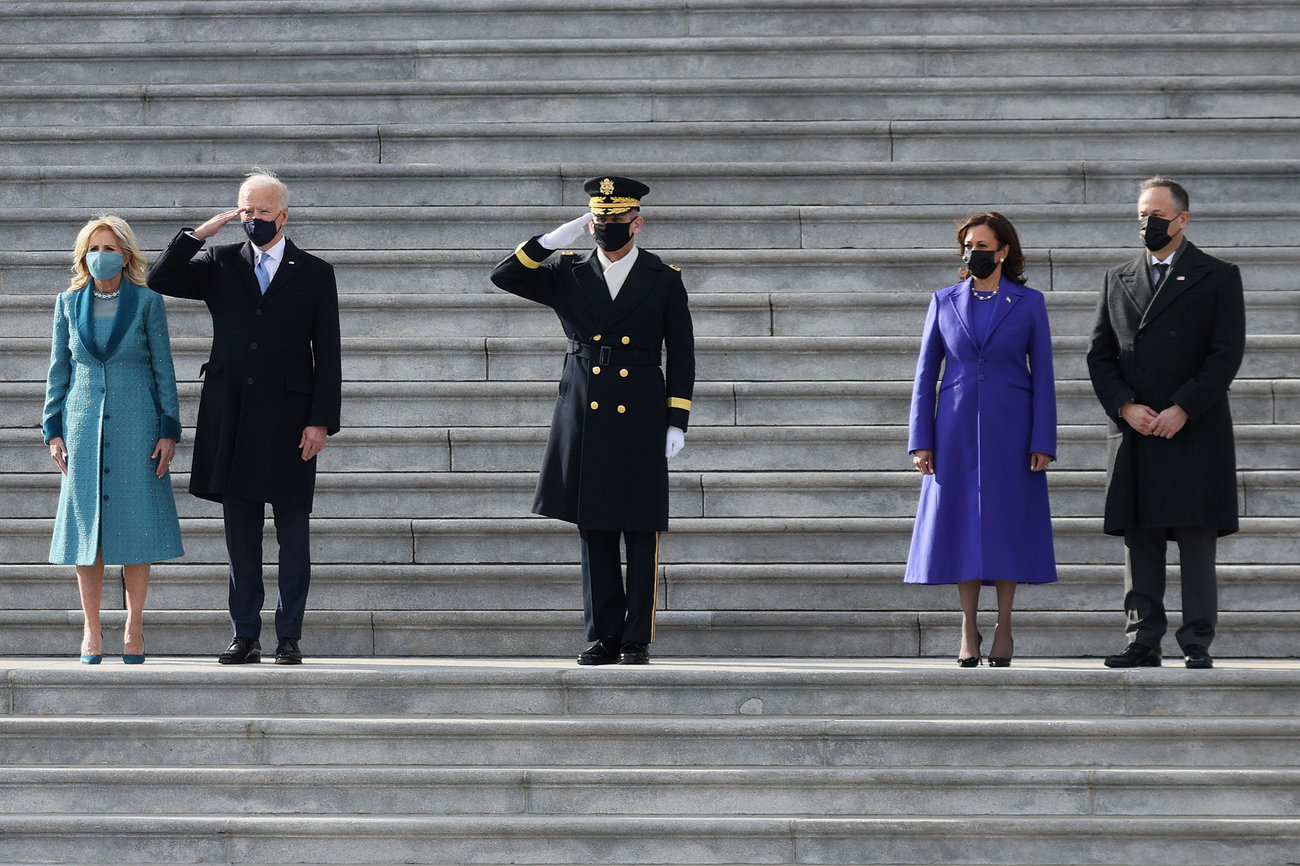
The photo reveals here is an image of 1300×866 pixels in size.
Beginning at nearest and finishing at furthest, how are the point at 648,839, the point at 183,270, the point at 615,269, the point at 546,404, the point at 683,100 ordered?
1. the point at 648,839
2. the point at 615,269
3. the point at 183,270
4. the point at 546,404
5. the point at 683,100

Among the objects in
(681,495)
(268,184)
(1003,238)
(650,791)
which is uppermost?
(268,184)

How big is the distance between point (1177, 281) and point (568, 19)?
5.22 meters

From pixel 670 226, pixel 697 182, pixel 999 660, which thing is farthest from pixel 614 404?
pixel 697 182

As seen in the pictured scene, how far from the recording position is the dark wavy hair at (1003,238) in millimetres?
6285

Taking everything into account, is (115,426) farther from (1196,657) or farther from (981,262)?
(1196,657)

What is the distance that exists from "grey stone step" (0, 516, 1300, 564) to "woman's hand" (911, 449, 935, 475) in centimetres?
86

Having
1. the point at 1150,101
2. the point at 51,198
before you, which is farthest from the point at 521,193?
the point at 1150,101

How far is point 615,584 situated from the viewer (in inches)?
248

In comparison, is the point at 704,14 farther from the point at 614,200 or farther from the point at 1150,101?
the point at 614,200

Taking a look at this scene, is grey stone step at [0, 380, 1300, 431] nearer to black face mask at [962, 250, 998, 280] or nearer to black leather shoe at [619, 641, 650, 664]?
black face mask at [962, 250, 998, 280]

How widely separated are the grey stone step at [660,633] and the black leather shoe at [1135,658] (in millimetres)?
701

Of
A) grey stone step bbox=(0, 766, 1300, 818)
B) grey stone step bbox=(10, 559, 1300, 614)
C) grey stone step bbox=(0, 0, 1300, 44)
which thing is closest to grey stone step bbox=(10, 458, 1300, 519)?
grey stone step bbox=(10, 559, 1300, 614)

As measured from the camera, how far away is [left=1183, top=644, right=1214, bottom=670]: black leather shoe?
590 cm

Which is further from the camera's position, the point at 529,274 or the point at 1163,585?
the point at 529,274
